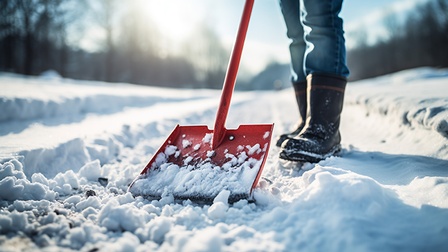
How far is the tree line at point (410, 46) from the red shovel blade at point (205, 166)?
3247cm

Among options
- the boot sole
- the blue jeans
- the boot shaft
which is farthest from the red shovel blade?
the blue jeans

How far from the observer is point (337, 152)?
1.55 metres

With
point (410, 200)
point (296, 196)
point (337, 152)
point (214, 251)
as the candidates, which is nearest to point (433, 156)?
point (337, 152)

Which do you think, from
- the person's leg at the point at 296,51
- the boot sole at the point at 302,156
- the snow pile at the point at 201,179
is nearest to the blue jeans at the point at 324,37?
the person's leg at the point at 296,51

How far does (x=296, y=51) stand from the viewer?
1.88 meters

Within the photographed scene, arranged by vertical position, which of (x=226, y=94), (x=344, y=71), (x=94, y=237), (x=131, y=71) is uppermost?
(x=131, y=71)

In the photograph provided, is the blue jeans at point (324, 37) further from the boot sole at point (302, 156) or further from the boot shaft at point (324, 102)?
the boot sole at point (302, 156)

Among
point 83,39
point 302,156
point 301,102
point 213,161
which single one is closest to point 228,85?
point 213,161

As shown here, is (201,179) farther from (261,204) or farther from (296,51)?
→ (296,51)

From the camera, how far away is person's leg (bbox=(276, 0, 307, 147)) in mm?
1780

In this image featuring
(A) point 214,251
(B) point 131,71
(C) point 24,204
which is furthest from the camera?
(B) point 131,71

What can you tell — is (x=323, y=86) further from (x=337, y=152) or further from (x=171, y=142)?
(x=171, y=142)

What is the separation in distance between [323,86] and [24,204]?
4.58 ft

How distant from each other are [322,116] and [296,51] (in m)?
0.64
